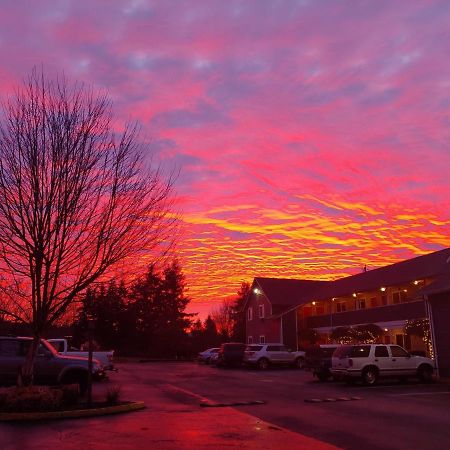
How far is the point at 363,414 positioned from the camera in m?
13.7

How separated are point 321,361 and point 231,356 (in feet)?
58.9

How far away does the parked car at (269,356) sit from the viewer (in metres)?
40.3

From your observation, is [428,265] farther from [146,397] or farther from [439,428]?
[439,428]

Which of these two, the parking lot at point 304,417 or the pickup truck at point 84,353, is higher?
the pickup truck at point 84,353

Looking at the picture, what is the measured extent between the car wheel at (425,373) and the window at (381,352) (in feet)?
5.66

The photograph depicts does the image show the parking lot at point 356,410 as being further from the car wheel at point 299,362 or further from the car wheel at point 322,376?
the car wheel at point 299,362

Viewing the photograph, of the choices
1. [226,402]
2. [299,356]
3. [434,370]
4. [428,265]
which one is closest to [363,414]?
[226,402]

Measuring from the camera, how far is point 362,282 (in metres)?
44.9

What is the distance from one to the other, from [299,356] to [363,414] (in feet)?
93.5

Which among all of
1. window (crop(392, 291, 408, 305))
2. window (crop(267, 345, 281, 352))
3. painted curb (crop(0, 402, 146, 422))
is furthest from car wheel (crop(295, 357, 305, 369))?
painted curb (crop(0, 402, 146, 422))

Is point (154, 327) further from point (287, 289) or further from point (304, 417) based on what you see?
point (304, 417)

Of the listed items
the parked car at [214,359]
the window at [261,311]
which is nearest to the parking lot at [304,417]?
the parked car at [214,359]

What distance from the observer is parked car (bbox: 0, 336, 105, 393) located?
57.2 feet

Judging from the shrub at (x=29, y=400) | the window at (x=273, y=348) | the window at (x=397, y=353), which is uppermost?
the window at (x=273, y=348)
